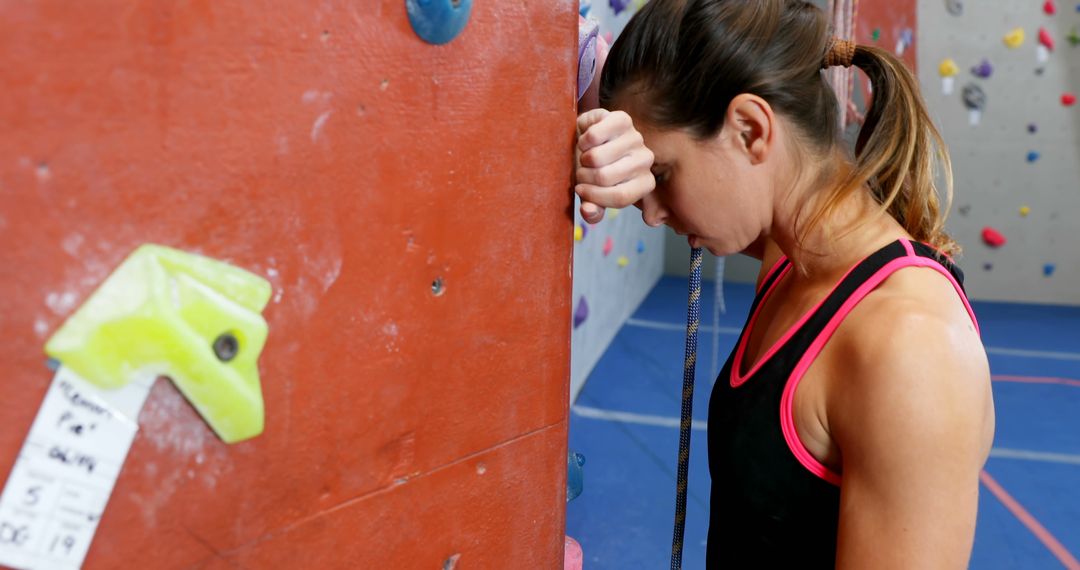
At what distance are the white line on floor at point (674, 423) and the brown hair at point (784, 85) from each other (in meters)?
2.02

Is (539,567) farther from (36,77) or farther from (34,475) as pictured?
(36,77)

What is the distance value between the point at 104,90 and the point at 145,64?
2 centimetres

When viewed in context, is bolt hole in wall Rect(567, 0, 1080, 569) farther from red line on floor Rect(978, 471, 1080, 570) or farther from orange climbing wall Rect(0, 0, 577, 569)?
orange climbing wall Rect(0, 0, 577, 569)

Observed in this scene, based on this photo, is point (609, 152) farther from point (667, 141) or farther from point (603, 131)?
point (667, 141)

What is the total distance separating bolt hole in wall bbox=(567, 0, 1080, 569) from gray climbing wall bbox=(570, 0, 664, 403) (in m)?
0.02

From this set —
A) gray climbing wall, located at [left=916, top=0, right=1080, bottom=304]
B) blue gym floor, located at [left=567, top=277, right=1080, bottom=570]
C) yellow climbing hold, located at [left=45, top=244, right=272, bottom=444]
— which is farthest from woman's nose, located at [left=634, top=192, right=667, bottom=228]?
gray climbing wall, located at [left=916, top=0, right=1080, bottom=304]

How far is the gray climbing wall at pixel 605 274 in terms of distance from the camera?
3123 millimetres

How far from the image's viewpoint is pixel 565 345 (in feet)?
2.35

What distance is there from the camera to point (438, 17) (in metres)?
0.53

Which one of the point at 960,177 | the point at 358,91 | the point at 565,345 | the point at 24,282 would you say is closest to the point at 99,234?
the point at 24,282

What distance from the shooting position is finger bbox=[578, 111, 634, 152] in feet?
2.23

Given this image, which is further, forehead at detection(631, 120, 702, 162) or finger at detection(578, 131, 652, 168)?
forehead at detection(631, 120, 702, 162)

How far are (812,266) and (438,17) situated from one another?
0.54 meters

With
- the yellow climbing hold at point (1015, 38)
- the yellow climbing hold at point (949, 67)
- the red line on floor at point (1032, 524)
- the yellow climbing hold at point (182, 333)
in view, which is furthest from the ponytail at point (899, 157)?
the yellow climbing hold at point (1015, 38)
